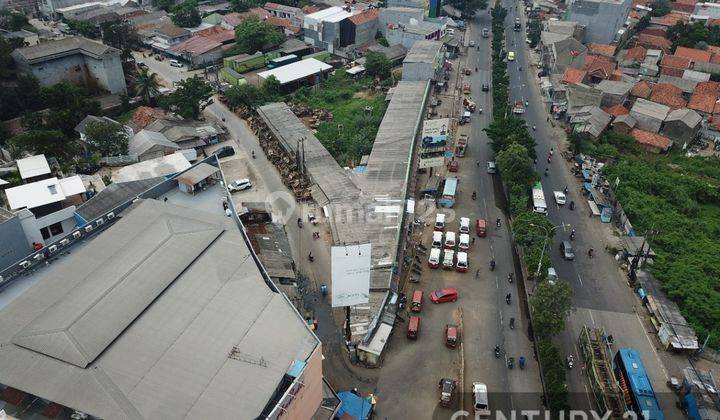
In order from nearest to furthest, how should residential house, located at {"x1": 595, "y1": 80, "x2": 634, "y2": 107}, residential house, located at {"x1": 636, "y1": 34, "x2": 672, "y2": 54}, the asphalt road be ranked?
the asphalt road < residential house, located at {"x1": 595, "y1": 80, "x2": 634, "y2": 107} < residential house, located at {"x1": 636, "y1": 34, "x2": 672, "y2": 54}

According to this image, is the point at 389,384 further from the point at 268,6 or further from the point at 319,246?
the point at 268,6

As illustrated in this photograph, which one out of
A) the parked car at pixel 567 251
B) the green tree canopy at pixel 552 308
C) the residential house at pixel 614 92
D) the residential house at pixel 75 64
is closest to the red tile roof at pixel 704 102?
the residential house at pixel 614 92

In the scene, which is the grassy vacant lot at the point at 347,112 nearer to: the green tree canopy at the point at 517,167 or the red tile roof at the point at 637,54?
the green tree canopy at the point at 517,167

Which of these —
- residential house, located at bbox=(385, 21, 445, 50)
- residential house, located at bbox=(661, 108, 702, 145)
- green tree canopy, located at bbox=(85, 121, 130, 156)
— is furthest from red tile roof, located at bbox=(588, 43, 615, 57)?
green tree canopy, located at bbox=(85, 121, 130, 156)

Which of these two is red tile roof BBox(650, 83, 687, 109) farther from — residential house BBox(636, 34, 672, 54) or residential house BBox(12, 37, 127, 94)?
residential house BBox(12, 37, 127, 94)

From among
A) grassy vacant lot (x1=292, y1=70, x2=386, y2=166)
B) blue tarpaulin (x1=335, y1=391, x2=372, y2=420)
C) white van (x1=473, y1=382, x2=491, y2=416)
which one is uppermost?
grassy vacant lot (x1=292, y1=70, x2=386, y2=166)

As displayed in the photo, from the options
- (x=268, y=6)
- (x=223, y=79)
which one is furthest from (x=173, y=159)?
(x=268, y=6)

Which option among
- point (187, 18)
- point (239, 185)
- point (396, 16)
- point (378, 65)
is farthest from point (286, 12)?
point (239, 185)

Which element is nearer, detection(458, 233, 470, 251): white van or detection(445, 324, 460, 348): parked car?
detection(445, 324, 460, 348): parked car
